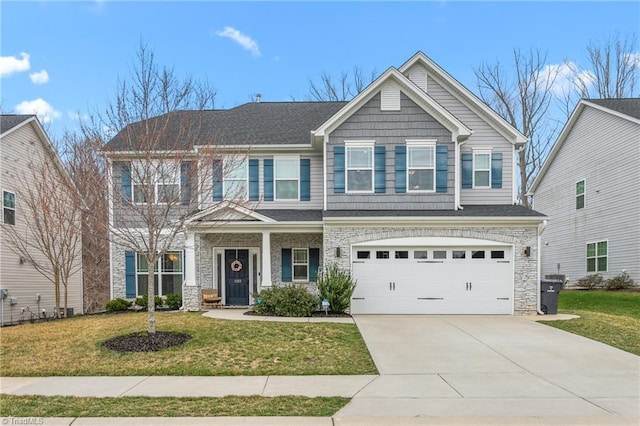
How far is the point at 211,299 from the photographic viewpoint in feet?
51.8

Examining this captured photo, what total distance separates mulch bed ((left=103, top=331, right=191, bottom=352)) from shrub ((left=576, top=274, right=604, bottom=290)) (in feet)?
59.8

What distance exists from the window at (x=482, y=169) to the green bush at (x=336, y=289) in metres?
6.41

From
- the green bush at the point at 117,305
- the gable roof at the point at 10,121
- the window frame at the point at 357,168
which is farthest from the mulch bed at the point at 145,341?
the gable roof at the point at 10,121

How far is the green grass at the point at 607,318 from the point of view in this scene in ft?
35.9

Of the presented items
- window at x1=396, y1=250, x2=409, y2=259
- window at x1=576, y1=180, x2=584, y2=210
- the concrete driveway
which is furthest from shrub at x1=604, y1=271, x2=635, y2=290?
window at x1=396, y1=250, x2=409, y2=259

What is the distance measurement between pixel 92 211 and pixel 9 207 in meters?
7.85

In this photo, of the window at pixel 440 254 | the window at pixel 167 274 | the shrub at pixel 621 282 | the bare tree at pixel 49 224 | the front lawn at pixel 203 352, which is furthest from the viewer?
the shrub at pixel 621 282

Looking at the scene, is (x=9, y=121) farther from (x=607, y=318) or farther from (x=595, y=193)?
(x=595, y=193)

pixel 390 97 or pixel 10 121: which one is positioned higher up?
pixel 390 97

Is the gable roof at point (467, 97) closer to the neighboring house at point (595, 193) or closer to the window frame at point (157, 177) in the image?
the neighboring house at point (595, 193)

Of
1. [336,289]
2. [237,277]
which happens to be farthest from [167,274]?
[336,289]

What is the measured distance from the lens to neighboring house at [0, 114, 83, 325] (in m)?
16.5

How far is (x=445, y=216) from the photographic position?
14.5m

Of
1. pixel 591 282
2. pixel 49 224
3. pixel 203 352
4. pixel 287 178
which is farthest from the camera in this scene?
pixel 591 282
